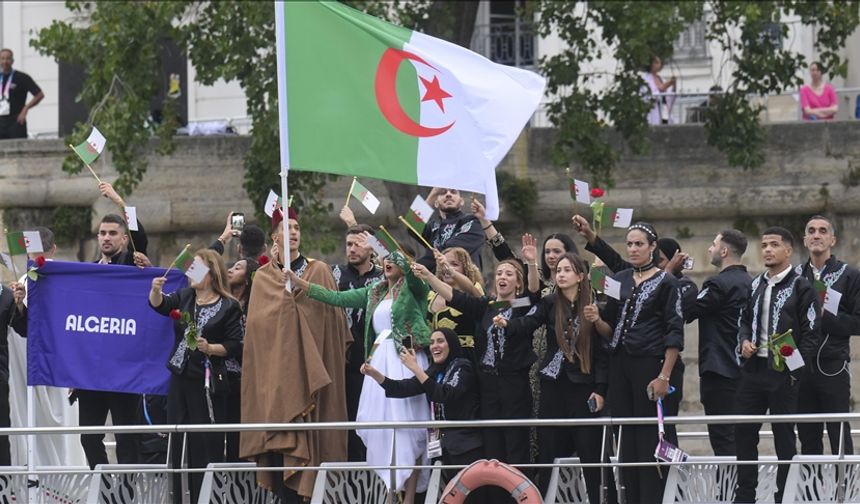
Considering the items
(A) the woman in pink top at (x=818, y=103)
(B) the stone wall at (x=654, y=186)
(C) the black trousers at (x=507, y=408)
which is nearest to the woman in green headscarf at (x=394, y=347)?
(C) the black trousers at (x=507, y=408)

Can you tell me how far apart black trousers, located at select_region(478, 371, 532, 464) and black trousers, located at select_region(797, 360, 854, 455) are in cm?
191

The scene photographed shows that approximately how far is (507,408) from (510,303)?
2.25 feet

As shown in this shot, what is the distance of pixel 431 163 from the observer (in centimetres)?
1416

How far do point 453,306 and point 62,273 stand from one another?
111 inches

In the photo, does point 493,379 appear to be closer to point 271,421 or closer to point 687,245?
point 271,421

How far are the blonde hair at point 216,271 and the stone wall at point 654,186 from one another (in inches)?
297

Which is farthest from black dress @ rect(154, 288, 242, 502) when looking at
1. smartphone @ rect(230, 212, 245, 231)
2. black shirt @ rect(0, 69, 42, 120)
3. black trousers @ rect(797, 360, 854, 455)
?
black shirt @ rect(0, 69, 42, 120)

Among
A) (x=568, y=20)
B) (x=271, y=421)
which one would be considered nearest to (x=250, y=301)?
(x=271, y=421)

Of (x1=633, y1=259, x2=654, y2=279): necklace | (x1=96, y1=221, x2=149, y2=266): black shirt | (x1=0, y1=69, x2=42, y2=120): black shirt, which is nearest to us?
(x1=633, y1=259, x2=654, y2=279): necklace

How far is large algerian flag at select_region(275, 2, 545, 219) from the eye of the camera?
14.0 m

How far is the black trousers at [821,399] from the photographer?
1458 cm

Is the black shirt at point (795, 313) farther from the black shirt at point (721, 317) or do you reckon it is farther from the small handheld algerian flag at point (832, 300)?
the black shirt at point (721, 317)

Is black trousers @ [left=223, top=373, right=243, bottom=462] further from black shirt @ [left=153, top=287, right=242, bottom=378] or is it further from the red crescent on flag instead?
the red crescent on flag

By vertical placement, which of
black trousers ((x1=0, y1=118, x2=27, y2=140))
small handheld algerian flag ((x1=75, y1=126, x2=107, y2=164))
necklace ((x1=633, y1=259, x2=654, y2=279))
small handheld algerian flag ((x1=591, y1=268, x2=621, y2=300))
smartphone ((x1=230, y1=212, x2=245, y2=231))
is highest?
black trousers ((x1=0, y1=118, x2=27, y2=140))
